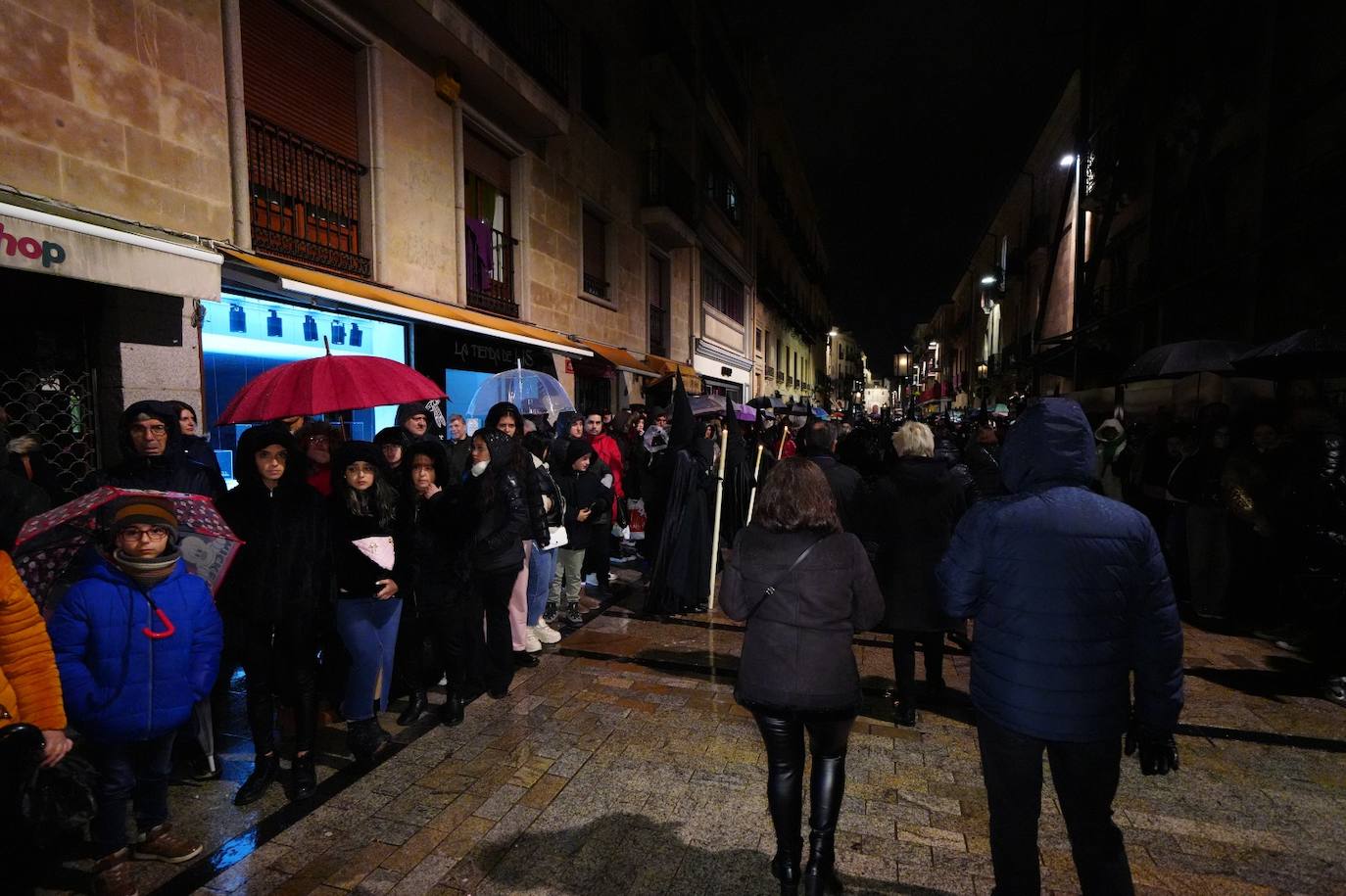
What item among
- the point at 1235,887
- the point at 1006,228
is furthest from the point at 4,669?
the point at 1006,228

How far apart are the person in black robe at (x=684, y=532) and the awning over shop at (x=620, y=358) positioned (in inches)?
269

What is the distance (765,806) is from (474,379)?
8.87 meters

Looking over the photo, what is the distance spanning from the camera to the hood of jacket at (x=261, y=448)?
3459 millimetres

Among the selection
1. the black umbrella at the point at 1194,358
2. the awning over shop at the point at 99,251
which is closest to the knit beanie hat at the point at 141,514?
the awning over shop at the point at 99,251

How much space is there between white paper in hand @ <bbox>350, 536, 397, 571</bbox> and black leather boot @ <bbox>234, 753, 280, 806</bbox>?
1.16m

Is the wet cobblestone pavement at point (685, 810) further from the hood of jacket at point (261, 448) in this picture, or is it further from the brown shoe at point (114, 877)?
the hood of jacket at point (261, 448)

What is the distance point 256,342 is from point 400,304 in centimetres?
159

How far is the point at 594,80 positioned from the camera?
14.2 meters

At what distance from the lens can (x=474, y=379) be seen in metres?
10.6

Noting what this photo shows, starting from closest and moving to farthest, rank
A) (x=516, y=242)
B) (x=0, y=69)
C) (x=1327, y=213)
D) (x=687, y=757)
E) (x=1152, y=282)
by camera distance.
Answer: (x=687, y=757) → (x=0, y=69) → (x=1327, y=213) → (x=516, y=242) → (x=1152, y=282)

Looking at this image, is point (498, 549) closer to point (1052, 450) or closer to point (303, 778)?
point (303, 778)

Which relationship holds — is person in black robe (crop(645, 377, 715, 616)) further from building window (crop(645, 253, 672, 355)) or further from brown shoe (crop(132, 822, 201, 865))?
building window (crop(645, 253, 672, 355))

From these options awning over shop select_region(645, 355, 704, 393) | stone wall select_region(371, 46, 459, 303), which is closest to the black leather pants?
stone wall select_region(371, 46, 459, 303)

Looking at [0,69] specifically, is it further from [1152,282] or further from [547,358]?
[1152,282]
